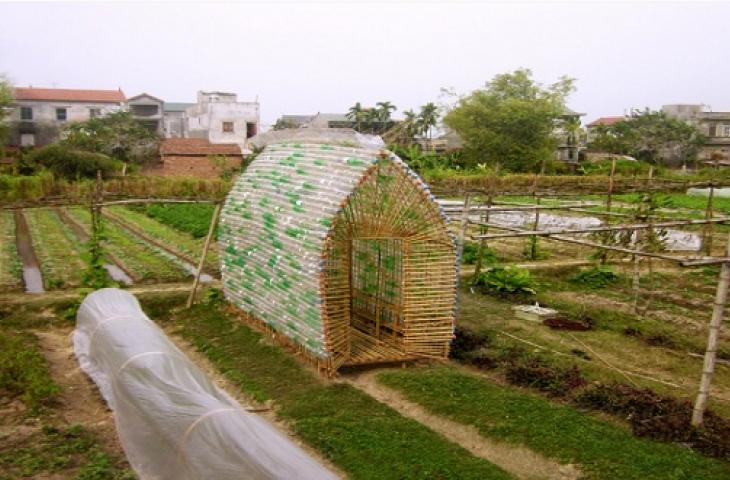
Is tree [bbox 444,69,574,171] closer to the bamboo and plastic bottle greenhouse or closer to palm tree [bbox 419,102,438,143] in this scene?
palm tree [bbox 419,102,438,143]

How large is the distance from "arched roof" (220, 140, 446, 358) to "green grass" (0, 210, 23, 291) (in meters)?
4.82

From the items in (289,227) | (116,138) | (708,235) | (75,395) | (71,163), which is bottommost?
(75,395)

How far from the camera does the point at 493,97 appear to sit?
48.4 metres

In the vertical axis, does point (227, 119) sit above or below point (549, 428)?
above

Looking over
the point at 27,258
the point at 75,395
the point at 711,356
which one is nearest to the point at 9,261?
the point at 27,258

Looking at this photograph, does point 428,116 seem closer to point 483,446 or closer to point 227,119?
point 227,119

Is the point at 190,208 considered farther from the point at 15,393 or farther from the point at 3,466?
the point at 3,466

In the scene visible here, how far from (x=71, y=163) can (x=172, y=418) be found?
3373cm

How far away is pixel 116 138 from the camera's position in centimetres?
4431

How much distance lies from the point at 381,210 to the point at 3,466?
18.8 feet

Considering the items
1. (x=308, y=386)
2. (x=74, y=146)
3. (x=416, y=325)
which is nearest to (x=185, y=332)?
(x=308, y=386)

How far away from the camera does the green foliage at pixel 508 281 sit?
14016mm

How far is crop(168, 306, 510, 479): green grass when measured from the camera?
268 inches

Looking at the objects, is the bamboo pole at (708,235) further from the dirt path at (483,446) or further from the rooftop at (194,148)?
the rooftop at (194,148)
